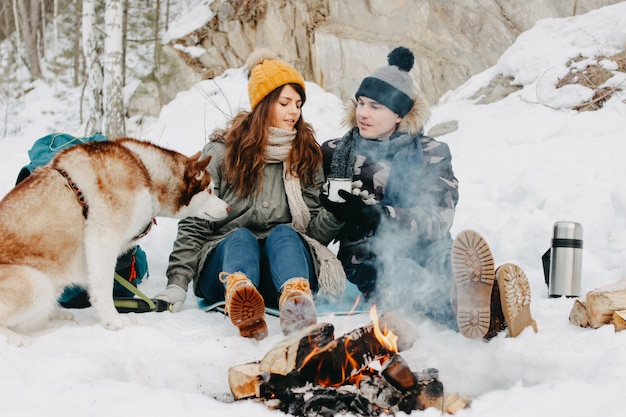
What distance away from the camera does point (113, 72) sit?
8.79 metres

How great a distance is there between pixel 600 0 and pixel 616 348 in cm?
1006

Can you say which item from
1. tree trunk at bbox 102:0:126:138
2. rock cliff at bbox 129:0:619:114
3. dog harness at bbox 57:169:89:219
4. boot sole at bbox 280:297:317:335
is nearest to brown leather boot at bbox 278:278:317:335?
boot sole at bbox 280:297:317:335

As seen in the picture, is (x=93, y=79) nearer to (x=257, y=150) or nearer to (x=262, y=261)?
(x=257, y=150)

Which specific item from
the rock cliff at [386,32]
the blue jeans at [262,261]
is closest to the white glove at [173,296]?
the blue jeans at [262,261]

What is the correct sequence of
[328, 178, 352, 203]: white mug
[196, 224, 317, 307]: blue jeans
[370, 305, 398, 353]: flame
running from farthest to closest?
[328, 178, 352, 203]: white mug → [196, 224, 317, 307]: blue jeans → [370, 305, 398, 353]: flame

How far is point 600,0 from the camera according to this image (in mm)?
10117

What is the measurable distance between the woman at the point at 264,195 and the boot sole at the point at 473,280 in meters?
1.00

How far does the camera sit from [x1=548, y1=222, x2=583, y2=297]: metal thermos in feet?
11.4

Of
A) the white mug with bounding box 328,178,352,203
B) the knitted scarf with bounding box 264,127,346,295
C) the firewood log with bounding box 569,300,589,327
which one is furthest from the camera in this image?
the knitted scarf with bounding box 264,127,346,295

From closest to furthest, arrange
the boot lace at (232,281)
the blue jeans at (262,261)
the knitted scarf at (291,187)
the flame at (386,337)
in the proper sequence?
the flame at (386,337)
the boot lace at (232,281)
the blue jeans at (262,261)
the knitted scarf at (291,187)

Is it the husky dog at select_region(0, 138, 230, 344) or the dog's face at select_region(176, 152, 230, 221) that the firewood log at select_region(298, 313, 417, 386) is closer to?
the husky dog at select_region(0, 138, 230, 344)

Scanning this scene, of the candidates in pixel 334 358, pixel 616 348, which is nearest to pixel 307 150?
pixel 334 358

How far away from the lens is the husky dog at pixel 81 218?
2844mm

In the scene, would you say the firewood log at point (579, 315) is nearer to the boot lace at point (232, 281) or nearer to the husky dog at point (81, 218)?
the boot lace at point (232, 281)
